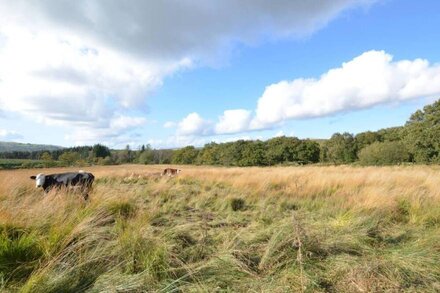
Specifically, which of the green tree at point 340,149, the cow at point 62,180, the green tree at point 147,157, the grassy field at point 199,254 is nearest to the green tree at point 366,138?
the green tree at point 340,149

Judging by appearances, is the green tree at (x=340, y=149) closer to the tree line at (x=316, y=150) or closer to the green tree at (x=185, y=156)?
the tree line at (x=316, y=150)

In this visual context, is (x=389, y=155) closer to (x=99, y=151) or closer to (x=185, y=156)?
(x=185, y=156)

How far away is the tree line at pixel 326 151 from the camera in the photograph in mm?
39344

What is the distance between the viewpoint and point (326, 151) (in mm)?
67625

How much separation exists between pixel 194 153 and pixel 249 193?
75811mm

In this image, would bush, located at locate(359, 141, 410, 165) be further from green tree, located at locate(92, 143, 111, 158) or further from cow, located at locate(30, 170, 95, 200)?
green tree, located at locate(92, 143, 111, 158)

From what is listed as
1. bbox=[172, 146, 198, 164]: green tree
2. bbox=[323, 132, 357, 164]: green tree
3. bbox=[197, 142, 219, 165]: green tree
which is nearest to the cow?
bbox=[323, 132, 357, 164]: green tree

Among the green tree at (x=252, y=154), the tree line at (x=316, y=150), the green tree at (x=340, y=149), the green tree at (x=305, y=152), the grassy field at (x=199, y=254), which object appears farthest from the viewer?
the green tree at (x=252, y=154)

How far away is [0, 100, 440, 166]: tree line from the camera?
129ft

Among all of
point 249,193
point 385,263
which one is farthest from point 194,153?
point 385,263

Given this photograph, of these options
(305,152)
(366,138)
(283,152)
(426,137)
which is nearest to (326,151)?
(305,152)

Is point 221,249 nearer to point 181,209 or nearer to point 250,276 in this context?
point 250,276

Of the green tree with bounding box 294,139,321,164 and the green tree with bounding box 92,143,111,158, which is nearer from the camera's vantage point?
the green tree with bounding box 294,139,321,164

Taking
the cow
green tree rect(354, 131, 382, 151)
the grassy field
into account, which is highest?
green tree rect(354, 131, 382, 151)
